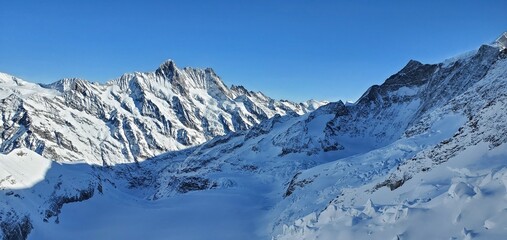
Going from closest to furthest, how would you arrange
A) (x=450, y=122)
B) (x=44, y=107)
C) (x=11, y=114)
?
(x=450, y=122), (x=11, y=114), (x=44, y=107)

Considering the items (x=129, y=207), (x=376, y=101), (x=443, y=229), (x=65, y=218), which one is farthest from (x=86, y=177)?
(x=376, y=101)

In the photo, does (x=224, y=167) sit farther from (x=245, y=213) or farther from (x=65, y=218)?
(x=65, y=218)

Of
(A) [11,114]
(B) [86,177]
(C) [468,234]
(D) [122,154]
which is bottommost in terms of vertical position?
(C) [468,234]

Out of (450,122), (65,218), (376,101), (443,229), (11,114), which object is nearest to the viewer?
(443,229)

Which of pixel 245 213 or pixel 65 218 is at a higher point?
pixel 65 218

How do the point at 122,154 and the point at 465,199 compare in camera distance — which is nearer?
the point at 465,199

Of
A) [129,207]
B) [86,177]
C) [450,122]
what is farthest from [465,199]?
[86,177]
